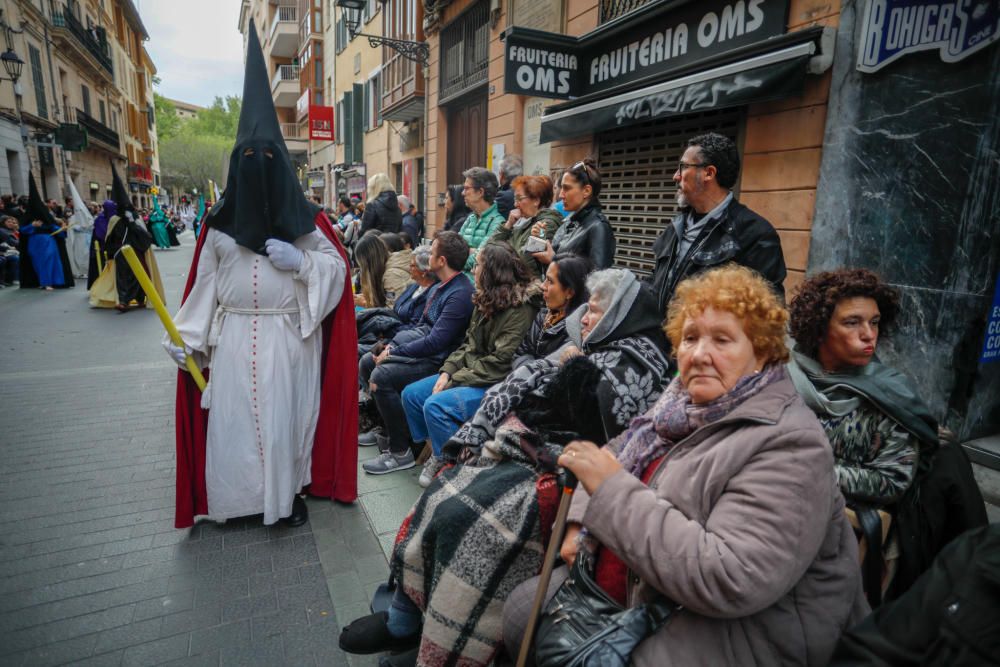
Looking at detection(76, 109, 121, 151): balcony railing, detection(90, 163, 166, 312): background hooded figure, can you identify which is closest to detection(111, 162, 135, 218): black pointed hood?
detection(90, 163, 166, 312): background hooded figure

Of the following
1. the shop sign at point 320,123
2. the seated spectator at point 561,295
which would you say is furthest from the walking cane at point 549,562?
the shop sign at point 320,123

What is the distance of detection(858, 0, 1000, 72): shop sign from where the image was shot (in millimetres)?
3174

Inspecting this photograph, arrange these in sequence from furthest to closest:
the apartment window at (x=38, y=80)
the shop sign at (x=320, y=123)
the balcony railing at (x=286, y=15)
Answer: the balcony railing at (x=286, y=15) → the shop sign at (x=320, y=123) → the apartment window at (x=38, y=80)

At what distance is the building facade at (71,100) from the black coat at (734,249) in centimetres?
2209

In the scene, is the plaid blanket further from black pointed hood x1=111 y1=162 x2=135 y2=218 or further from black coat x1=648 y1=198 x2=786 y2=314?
black pointed hood x1=111 y1=162 x2=135 y2=218

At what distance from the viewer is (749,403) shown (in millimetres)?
1487

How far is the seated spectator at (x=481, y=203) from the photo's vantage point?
5.50m

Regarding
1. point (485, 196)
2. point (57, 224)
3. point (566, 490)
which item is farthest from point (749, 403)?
point (57, 224)

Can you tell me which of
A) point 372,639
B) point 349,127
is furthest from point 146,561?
point 349,127

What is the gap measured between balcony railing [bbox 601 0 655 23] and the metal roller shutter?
1.30 meters

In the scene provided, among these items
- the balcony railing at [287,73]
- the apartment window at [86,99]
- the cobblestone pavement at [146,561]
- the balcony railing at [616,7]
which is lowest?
the cobblestone pavement at [146,561]

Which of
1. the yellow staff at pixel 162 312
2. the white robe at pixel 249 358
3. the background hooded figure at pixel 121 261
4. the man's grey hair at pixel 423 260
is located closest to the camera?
the yellow staff at pixel 162 312

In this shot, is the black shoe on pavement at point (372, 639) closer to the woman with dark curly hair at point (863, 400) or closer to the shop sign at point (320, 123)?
the woman with dark curly hair at point (863, 400)

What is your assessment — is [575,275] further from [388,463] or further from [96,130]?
[96,130]
